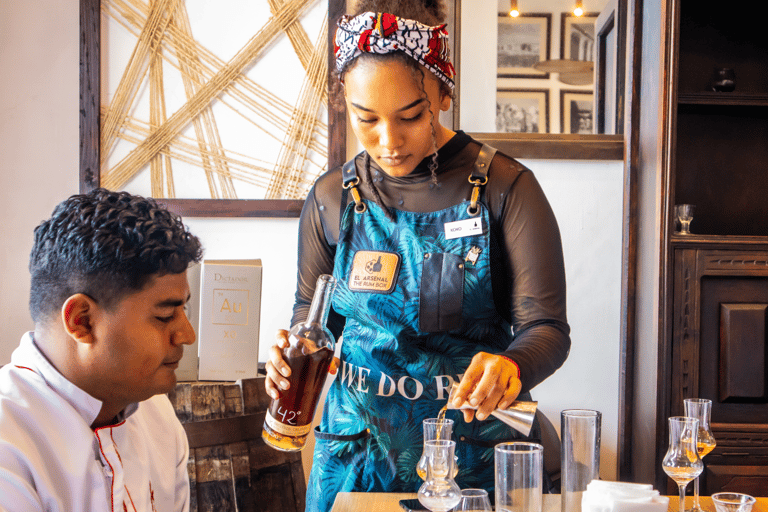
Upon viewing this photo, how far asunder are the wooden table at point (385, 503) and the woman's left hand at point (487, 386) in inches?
7.9

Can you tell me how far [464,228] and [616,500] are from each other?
1.98 feet

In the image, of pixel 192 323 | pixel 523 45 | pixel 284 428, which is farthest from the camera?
pixel 523 45

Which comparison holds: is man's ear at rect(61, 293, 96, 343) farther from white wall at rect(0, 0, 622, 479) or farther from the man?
white wall at rect(0, 0, 622, 479)

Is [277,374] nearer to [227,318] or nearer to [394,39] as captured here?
[394,39]

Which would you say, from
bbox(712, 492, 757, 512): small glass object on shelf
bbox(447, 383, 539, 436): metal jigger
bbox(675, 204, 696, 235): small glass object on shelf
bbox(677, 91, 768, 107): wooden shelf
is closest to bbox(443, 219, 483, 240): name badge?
bbox(447, 383, 539, 436): metal jigger

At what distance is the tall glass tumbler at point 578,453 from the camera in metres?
0.88

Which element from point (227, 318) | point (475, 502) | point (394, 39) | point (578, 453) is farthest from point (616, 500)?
point (227, 318)

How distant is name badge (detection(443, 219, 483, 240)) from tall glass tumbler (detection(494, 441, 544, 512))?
21.6 inches

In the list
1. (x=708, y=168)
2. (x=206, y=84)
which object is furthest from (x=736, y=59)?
(x=206, y=84)

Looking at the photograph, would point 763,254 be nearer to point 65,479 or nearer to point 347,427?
point 347,427

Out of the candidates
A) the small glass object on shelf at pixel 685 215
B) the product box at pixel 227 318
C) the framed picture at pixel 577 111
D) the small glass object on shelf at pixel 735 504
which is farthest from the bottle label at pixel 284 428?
the framed picture at pixel 577 111

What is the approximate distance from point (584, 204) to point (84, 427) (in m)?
1.93

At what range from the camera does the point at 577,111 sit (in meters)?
2.52

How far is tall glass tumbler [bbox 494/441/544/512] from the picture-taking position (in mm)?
834
